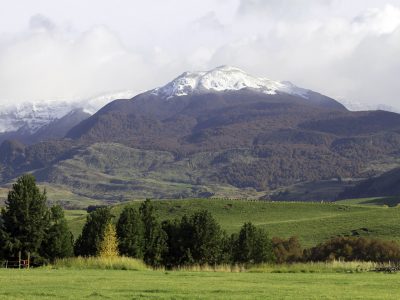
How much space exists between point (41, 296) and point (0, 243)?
43.3 meters

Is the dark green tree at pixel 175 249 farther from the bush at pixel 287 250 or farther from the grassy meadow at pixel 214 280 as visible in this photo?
the bush at pixel 287 250

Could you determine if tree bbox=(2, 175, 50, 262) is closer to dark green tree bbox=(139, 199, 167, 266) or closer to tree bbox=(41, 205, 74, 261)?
tree bbox=(41, 205, 74, 261)

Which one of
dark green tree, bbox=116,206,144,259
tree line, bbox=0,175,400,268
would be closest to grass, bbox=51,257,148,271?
tree line, bbox=0,175,400,268

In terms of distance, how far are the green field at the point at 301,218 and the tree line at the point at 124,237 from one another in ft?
163

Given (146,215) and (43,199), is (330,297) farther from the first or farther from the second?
(146,215)

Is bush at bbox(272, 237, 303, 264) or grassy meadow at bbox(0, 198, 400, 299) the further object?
bush at bbox(272, 237, 303, 264)

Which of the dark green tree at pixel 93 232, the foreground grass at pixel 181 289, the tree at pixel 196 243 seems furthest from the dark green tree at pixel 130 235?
the foreground grass at pixel 181 289

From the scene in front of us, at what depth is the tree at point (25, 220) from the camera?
74438 millimetres

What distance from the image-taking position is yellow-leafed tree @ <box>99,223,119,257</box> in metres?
77.5

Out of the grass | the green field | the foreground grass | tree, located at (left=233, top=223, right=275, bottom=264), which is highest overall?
the green field

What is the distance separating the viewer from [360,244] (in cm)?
11450

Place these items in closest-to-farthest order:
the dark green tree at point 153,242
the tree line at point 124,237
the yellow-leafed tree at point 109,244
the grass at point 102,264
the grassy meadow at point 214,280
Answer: the grassy meadow at point 214,280 → the grass at point 102,264 → the tree line at point 124,237 → the yellow-leafed tree at point 109,244 → the dark green tree at point 153,242

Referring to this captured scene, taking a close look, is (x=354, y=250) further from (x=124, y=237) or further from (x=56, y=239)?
(x=56, y=239)

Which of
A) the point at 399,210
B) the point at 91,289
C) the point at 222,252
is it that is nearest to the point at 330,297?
the point at 91,289
